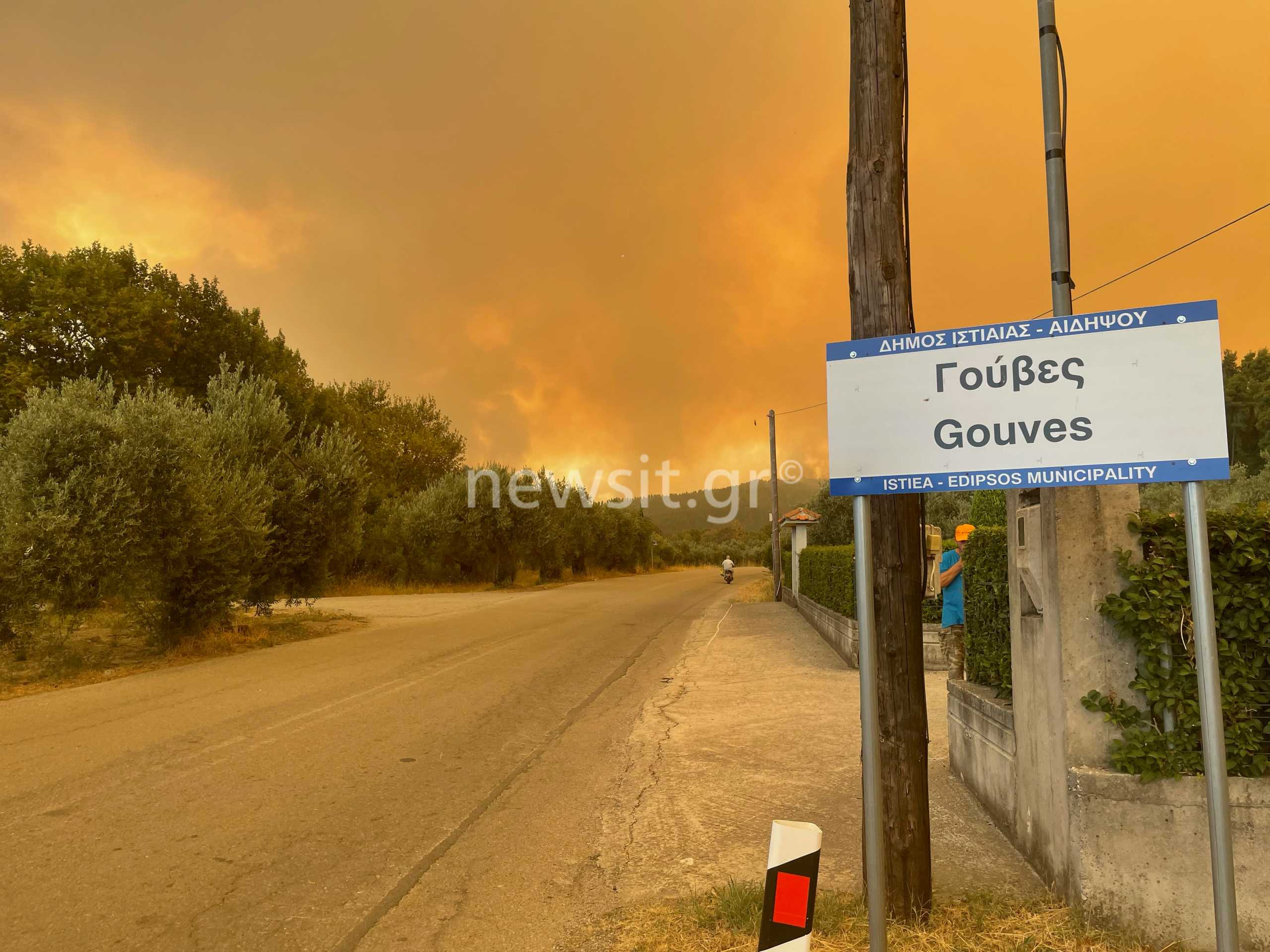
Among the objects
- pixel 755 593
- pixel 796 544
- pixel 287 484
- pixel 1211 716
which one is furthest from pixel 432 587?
pixel 1211 716

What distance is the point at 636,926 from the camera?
3.85 m

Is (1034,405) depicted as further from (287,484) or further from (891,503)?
(287,484)

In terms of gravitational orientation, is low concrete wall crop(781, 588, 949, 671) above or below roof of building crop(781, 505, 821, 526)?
below

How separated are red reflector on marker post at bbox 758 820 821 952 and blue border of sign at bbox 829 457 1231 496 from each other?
1.20 m

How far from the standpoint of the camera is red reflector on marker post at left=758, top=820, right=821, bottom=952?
2.77 meters

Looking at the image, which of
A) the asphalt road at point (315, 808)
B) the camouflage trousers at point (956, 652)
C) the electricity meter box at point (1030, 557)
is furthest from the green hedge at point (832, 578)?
the electricity meter box at point (1030, 557)

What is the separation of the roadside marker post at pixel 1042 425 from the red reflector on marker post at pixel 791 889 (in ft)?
1.20

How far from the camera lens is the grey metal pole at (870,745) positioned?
300 cm

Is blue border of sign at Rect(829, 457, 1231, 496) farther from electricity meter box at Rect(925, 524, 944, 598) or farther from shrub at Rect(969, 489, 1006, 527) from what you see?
shrub at Rect(969, 489, 1006, 527)

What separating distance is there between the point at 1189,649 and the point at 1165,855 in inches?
36.1

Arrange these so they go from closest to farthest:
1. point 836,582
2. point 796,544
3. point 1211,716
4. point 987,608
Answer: point 1211,716, point 987,608, point 836,582, point 796,544

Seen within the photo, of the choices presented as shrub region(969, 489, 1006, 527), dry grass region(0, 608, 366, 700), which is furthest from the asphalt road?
shrub region(969, 489, 1006, 527)

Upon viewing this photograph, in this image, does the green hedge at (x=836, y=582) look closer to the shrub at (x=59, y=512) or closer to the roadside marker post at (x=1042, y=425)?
the roadside marker post at (x=1042, y=425)

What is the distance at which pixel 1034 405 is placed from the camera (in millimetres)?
3043
